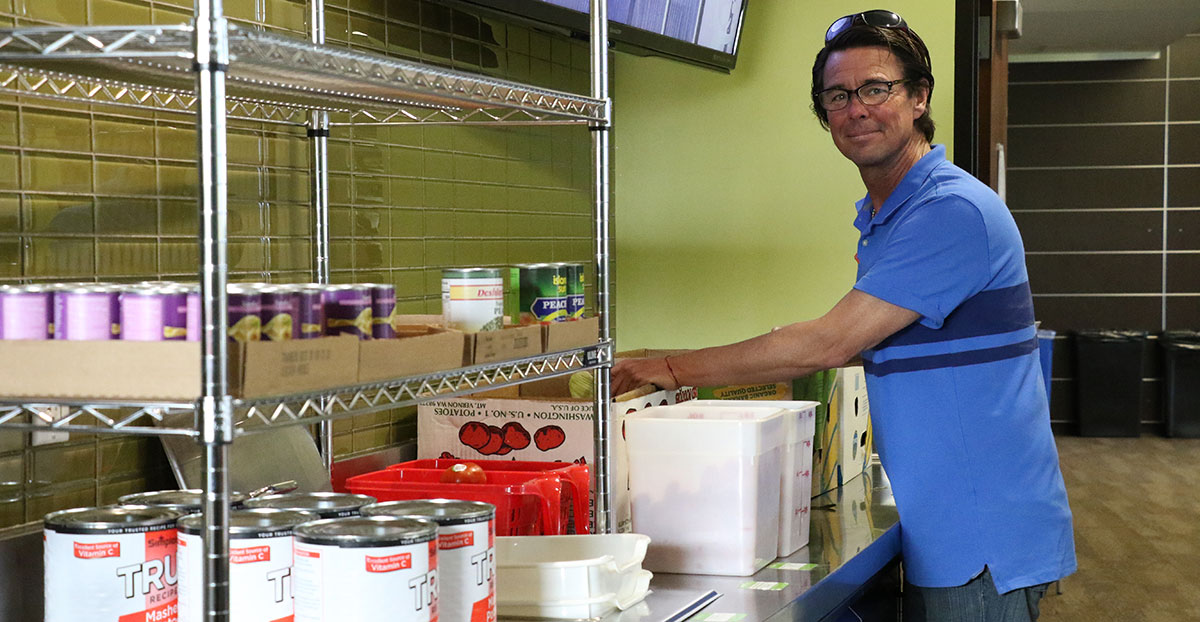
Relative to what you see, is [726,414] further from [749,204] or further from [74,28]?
[749,204]

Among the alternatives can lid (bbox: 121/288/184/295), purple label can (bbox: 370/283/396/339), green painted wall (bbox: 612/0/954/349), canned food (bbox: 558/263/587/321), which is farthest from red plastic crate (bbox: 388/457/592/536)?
green painted wall (bbox: 612/0/954/349)

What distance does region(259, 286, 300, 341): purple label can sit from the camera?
1159mm

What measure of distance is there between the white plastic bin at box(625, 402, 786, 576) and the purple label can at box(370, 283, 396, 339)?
29.5 inches

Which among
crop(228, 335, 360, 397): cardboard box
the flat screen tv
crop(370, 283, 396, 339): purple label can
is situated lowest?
crop(228, 335, 360, 397): cardboard box

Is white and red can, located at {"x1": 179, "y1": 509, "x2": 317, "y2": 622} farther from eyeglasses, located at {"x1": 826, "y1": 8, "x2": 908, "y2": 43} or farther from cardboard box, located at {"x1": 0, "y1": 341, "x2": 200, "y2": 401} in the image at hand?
eyeglasses, located at {"x1": 826, "y1": 8, "x2": 908, "y2": 43}

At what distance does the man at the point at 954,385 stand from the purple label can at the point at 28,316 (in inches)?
46.8

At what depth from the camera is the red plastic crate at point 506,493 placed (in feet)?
6.32

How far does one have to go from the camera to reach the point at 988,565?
2105mm

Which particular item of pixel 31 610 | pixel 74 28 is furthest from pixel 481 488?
pixel 74 28

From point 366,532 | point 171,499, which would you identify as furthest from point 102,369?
point 171,499

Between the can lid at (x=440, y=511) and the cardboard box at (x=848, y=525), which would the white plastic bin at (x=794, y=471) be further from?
the can lid at (x=440, y=511)

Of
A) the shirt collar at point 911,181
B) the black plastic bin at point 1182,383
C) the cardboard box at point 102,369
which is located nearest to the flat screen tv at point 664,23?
the shirt collar at point 911,181

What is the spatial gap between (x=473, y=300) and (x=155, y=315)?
487 mm

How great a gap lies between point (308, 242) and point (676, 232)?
1.72 m
